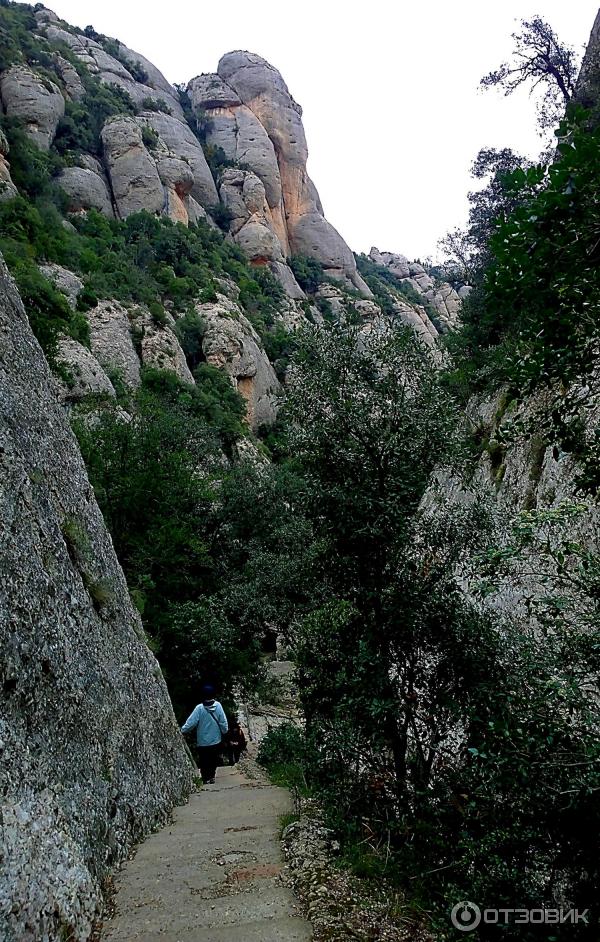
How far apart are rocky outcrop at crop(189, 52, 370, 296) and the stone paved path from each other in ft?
237

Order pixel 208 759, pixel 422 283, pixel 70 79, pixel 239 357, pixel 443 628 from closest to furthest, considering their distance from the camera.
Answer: pixel 443 628 → pixel 208 759 → pixel 239 357 → pixel 70 79 → pixel 422 283

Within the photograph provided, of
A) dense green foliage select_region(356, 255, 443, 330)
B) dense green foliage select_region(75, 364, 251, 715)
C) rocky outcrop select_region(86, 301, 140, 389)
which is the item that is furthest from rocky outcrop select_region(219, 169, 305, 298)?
dense green foliage select_region(75, 364, 251, 715)

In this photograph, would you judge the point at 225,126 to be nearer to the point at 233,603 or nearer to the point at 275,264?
the point at 275,264

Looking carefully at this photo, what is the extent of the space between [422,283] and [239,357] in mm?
68257

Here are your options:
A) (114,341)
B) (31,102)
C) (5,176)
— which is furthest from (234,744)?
→ (31,102)

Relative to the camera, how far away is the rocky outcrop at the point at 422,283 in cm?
9156

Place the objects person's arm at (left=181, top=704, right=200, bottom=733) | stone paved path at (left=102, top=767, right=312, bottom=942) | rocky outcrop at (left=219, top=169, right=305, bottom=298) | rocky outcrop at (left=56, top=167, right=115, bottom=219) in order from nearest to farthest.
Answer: stone paved path at (left=102, top=767, right=312, bottom=942), person's arm at (left=181, top=704, right=200, bottom=733), rocky outcrop at (left=56, top=167, right=115, bottom=219), rocky outcrop at (left=219, top=169, right=305, bottom=298)

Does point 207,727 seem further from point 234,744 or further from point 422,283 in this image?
point 422,283

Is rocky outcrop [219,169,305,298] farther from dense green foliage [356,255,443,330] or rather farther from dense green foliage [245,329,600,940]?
dense green foliage [245,329,600,940]

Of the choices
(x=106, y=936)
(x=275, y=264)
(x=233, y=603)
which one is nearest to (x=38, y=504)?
(x=106, y=936)

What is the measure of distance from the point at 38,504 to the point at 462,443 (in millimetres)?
5207

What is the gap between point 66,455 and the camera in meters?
9.09

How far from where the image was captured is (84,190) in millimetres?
48156

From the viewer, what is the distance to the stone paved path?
3871 mm
